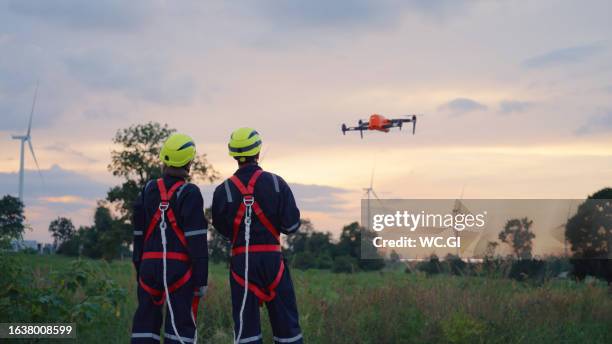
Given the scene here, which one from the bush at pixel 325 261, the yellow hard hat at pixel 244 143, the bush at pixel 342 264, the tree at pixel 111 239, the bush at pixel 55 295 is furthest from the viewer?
the tree at pixel 111 239

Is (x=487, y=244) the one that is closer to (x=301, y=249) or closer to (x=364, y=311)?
(x=364, y=311)

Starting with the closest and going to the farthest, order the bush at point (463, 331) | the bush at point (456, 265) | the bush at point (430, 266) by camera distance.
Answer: the bush at point (463, 331) → the bush at point (456, 265) → the bush at point (430, 266)

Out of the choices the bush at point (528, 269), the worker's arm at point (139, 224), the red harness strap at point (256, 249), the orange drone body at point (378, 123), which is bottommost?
the bush at point (528, 269)

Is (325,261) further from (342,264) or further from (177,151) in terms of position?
(177,151)

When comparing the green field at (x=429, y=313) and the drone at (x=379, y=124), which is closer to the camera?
the green field at (x=429, y=313)

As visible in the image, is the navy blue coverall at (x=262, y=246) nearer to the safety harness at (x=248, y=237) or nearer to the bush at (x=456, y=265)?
the safety harness at (x=248, y=237)

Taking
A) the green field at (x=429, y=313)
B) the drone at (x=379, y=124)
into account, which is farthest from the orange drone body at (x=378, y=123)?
the green field at (x=429, y=313)

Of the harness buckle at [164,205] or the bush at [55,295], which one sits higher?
the harness buckle at [164,205]
